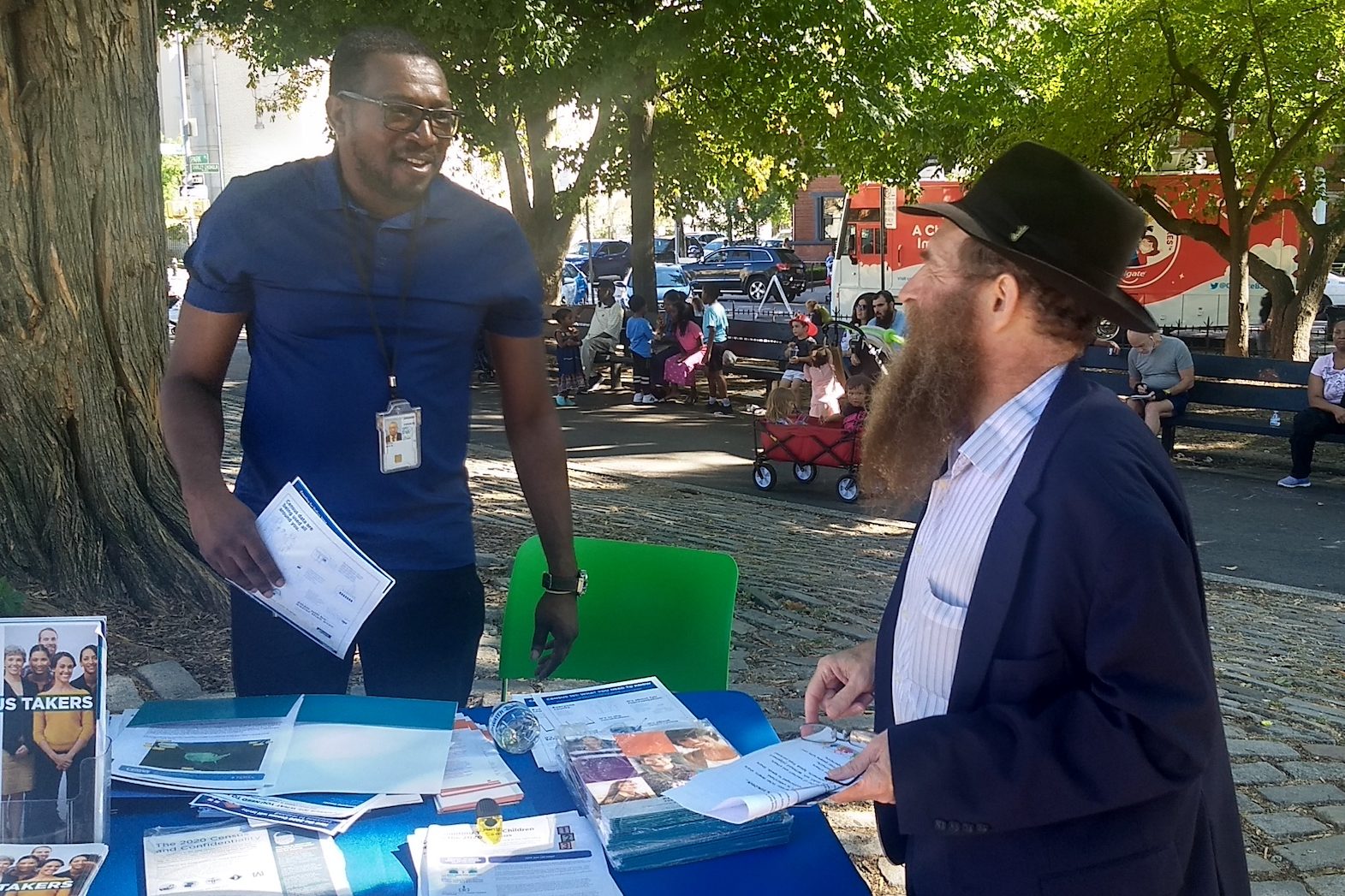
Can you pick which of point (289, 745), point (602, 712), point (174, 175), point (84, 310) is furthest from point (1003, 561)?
point (174, 175)

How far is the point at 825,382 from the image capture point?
38.6 ft

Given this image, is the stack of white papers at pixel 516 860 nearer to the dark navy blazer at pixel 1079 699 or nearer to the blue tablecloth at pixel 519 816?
the blue tablecloth at pixel 519 816

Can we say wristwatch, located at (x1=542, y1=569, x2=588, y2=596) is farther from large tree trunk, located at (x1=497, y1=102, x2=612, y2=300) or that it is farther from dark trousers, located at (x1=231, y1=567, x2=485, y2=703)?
large tree trunk, located at (x1=497, y1=102, x2=612, y2=300)

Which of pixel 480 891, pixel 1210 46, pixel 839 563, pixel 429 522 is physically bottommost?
pixel 839 563

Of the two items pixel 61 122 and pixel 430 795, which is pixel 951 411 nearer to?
pixel 430 795

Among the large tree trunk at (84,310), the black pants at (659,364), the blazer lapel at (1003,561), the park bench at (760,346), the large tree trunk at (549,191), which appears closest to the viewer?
the blazer lapel at (1003,561)

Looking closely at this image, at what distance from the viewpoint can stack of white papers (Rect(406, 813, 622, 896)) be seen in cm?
192

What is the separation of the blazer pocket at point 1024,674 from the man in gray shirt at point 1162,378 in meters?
11.5

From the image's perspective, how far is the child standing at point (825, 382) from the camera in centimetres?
1159

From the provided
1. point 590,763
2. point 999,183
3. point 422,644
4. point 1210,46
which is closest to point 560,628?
point 422,644

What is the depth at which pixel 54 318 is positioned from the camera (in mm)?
5145

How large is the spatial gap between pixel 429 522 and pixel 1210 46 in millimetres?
13641

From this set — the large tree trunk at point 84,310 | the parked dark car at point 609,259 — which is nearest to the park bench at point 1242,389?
the large tree trunk at point 84,310

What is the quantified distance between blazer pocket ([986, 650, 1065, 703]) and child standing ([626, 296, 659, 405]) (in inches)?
622
